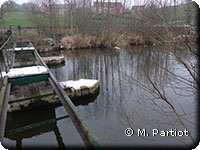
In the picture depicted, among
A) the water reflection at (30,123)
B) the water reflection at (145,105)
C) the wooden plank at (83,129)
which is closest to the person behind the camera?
the wooden plank at (83,129)

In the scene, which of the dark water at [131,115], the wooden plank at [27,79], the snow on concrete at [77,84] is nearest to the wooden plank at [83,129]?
the dark water at [131,115]

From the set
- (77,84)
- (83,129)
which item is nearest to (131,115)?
(77,84)

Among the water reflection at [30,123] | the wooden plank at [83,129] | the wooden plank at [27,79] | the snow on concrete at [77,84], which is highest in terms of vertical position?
the wooden plank at [27,79]

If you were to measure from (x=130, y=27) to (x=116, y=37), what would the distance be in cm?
355

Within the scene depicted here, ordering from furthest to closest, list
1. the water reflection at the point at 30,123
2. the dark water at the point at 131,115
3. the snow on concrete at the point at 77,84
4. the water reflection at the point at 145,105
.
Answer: the snow on concrete at the point at 77,84
the water reflection at the point at 30,123
the dark water at the point at 131,115
the water reflection at the point at 145,105

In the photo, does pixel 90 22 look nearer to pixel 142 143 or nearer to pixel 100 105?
pixel 100 105

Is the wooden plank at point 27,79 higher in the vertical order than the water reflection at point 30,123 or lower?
higher

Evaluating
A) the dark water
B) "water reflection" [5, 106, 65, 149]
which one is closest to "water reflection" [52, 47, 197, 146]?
the dark water

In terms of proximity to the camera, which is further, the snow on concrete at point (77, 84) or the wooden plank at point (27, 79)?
the snow on concrete at point (77, 84)

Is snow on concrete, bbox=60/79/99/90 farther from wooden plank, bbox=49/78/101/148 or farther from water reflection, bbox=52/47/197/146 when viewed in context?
wooden plank, bbox=49/78/101/148

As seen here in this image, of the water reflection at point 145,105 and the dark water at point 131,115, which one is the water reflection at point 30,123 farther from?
the water reflection at point 145,105

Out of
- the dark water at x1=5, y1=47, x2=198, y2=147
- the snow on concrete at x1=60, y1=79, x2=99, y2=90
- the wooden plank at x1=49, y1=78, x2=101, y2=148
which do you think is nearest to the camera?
the wooden plank at x1=49, y1=78, x2=101, y2=148

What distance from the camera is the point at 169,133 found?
4254mm

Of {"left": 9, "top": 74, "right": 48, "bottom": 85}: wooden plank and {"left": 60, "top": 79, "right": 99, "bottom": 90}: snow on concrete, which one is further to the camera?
{"left": 60, "top": 79, "right": 99, "bottom": 90}: snow on concrete
